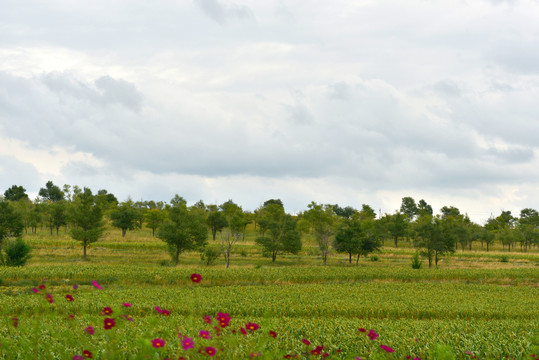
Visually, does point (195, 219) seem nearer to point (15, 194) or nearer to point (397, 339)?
point (397, 339)

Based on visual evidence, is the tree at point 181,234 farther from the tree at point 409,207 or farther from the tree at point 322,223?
the tree at point 409,207

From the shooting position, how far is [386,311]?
92.0 feet

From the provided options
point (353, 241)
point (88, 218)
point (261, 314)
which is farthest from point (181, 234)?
point (261, 314)

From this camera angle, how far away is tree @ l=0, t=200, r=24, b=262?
62.7 metres

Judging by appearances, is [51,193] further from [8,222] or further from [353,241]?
[353,241]

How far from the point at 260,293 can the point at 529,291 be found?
26114 mm

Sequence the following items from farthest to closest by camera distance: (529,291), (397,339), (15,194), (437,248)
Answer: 1. (15,194)
2. (437,248)
3. (529,291)
4. (397,339)

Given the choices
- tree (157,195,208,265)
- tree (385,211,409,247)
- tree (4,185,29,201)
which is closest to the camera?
tree (157,195,208,265)

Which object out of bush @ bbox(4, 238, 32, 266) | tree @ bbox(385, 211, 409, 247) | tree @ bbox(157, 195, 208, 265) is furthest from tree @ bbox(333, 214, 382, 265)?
bush @ bbox(4, 238, 32, 266)

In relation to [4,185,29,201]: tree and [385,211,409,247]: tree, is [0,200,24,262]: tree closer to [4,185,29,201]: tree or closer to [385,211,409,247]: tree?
[385,211,409,247]: tree

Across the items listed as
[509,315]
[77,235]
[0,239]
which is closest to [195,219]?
[77,235]

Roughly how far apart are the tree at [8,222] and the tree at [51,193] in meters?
114

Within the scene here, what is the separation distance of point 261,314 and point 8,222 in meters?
53.2

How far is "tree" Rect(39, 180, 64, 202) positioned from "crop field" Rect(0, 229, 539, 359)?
127m
